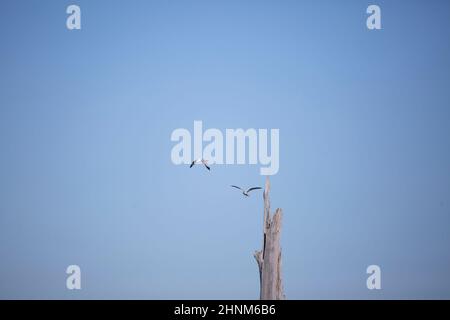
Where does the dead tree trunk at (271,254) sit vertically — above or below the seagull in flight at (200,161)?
below

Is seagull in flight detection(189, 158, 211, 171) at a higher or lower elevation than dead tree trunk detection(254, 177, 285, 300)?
higher

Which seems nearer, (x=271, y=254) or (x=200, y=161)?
(x=271, y=254)

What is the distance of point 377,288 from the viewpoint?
109ft

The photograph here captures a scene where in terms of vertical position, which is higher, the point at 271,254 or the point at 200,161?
the point at 200,161

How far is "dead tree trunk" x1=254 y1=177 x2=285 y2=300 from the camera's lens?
2945 cm

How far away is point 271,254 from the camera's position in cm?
2950

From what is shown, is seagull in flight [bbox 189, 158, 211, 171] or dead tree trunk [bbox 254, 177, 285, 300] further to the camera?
seagull in flight [bbox 189, 158, 211, 171]

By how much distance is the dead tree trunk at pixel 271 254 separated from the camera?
2945cm
